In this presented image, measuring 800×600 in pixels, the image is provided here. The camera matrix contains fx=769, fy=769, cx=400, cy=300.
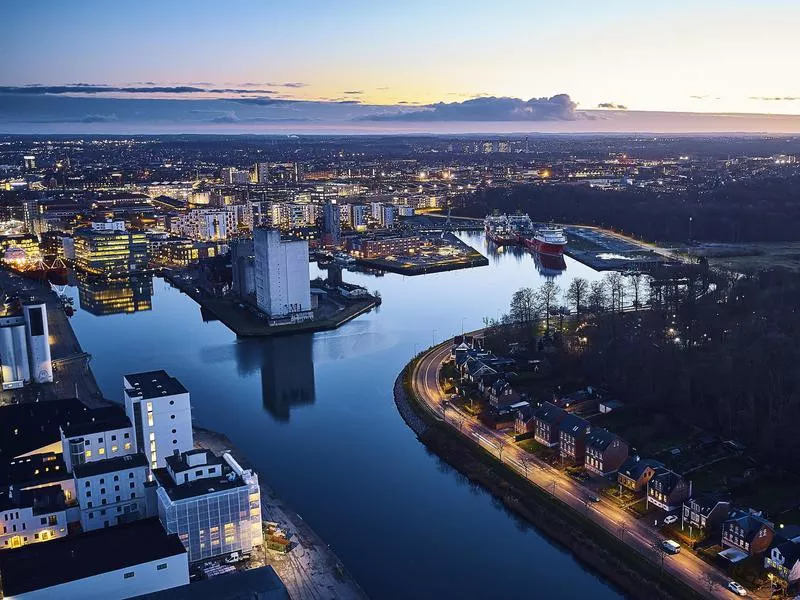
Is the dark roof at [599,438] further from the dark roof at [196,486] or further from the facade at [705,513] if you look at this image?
the dark roof at [196,486]

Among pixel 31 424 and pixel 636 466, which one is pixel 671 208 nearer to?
pixel 636 466

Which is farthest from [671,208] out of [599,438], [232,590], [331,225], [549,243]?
[232,590]

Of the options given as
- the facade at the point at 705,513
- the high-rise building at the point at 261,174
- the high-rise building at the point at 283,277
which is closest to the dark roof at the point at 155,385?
the facade at the point at 705,513

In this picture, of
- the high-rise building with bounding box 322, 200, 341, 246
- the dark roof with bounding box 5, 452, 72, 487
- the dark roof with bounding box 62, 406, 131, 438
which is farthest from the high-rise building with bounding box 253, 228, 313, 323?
the high-rise building with bounding box 322, 200, 341, 246

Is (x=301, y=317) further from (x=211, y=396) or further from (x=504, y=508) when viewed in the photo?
(x=504, y=508)

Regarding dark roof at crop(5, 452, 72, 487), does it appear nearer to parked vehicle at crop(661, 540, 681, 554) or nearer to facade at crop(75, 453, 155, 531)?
facade at crop(75, 453, 155, 531)

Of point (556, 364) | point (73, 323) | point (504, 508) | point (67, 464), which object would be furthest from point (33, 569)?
point (73, 323)
